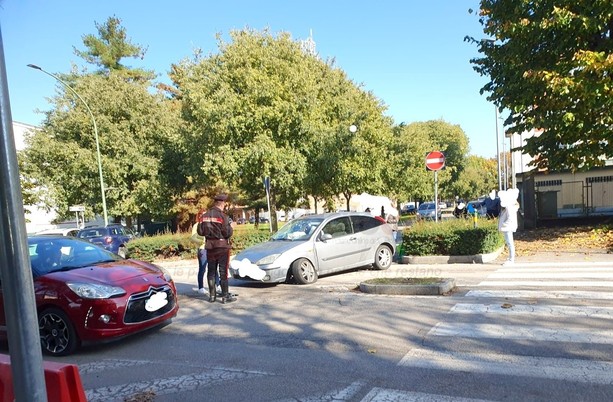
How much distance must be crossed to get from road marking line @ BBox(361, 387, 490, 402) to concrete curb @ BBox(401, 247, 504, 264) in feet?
27.9

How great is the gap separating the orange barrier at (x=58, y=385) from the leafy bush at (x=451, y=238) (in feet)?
35.0

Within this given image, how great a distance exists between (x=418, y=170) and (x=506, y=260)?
2354cm

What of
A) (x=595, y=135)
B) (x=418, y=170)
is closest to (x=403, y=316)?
(x=595, y=135)

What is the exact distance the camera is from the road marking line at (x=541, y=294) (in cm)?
738

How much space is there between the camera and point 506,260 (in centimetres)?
1196

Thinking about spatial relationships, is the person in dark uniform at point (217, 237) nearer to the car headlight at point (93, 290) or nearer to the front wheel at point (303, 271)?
the front wheel at point (303, 271)

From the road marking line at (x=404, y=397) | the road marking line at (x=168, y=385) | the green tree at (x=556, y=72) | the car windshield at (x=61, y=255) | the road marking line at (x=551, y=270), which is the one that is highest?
the green tree at (x=556, y=72)

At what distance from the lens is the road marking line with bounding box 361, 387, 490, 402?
3.94 meters

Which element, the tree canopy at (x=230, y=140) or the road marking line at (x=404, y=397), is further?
the tree canopy at (x=230, y=140)

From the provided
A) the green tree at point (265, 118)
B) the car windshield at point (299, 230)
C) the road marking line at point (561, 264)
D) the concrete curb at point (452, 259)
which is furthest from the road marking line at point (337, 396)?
the green tree at point (265, 118)

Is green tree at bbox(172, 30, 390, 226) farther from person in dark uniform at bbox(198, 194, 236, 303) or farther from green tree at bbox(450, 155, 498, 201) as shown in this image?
green tree at bbox(450, 155, 498, 201)

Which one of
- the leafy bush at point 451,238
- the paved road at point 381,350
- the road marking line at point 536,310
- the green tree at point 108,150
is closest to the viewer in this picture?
the paved road at point 381,350

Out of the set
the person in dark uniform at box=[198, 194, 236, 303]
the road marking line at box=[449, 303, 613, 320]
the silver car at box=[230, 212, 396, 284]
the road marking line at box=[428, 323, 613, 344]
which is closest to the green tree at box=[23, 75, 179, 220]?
the silver car at box=[230, 212, 396, 284]

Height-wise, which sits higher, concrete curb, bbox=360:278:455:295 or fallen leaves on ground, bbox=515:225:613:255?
concrete curb, bbox=360:278:455:295
